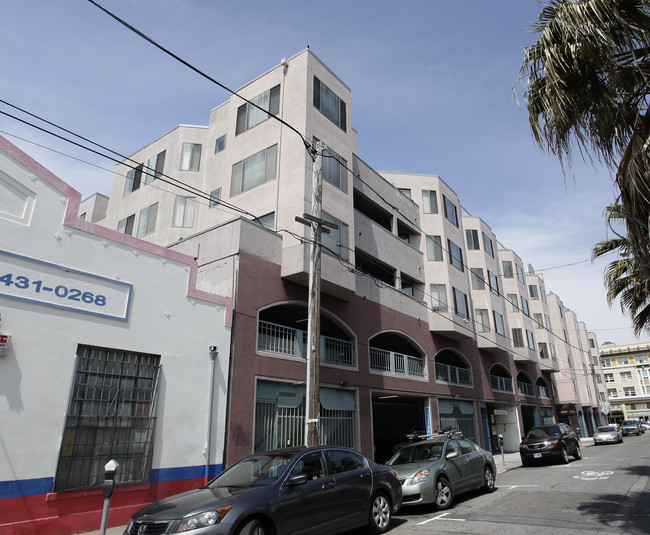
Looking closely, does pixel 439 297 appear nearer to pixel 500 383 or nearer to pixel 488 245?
pixel 500 383

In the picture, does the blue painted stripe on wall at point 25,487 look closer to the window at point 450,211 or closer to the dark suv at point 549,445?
the dark suv at point 549,445

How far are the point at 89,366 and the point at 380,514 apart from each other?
6.36 metres

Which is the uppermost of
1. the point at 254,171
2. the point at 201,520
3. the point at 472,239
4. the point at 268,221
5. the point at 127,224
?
the point at 472,239

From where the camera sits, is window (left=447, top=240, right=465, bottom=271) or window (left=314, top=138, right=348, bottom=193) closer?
window (left=314, top=138, right=348, bottom=193)

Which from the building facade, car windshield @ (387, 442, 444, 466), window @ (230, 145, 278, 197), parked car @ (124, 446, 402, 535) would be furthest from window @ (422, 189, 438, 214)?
parked car @ (124, 446, 402, 535)

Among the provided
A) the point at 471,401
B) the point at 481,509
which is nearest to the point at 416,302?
the point at 471,401

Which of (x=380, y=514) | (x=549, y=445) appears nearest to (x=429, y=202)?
(x=549, y=445)

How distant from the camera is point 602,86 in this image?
670 cm

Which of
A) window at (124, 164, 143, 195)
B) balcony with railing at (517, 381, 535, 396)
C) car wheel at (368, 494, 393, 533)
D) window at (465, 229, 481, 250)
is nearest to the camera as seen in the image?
car wheel at (368, 494, 393, 533)

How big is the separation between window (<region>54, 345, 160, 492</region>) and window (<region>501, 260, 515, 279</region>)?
33.9 m

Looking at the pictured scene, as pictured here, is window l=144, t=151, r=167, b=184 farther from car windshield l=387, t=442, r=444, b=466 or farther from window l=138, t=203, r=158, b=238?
car windshield l=387, t=442, r=444, b=466

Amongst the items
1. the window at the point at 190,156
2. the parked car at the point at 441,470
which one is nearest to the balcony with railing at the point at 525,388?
the parked car at the point at 441,470

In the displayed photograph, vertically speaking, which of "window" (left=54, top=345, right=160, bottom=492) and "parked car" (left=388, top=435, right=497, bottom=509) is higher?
"window" (left=54, top=345, right=160, bottom=492)

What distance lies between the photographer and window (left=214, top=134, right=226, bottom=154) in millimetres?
21906
